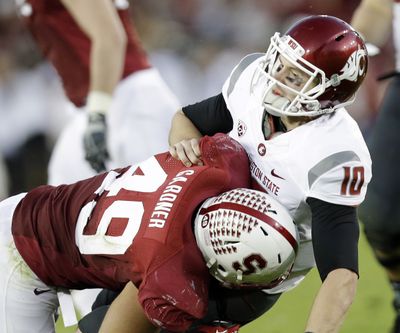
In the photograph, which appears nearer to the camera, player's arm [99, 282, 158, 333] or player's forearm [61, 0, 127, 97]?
player's arm [99, 282, 158, 333]

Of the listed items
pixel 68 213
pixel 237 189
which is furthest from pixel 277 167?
pixel 68 213

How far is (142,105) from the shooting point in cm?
447

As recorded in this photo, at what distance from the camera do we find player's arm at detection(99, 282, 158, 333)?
268 centimetres

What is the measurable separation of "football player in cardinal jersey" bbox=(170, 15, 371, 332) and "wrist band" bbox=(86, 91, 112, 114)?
134cm

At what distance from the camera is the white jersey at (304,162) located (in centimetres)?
264

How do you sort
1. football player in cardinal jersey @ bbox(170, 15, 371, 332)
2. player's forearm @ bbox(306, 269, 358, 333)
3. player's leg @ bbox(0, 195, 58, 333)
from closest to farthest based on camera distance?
player's forearm @ bbox(306, 269, 358, 333), football player in cardinal jersey @ bbox(170, 15, 371, 332), player's leg @ bbox(0, 195, 58, 333)

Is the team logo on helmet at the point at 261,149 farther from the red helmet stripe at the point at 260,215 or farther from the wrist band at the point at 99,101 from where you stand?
the wrist band at the point at 99,101

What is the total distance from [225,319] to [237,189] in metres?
0.43

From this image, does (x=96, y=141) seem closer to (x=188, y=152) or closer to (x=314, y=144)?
(x=188, y=152)

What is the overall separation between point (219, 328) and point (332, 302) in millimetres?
450

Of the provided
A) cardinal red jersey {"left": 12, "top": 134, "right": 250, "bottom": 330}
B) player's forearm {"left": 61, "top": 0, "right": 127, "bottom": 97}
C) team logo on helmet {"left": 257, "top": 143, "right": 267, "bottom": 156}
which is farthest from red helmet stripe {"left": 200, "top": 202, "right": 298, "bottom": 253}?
player's forearm {"left": 61, "top": 0, "right": 127, "bottom": 97}

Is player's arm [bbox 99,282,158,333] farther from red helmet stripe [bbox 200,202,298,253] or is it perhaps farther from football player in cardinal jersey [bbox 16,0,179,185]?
football player in cardinal jersey [bbox 16,0,179,185]

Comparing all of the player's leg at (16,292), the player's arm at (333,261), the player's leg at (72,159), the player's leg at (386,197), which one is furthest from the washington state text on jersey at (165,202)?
the player's leg at (72,159)

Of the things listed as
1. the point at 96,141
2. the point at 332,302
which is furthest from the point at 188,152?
the point at 96,141
